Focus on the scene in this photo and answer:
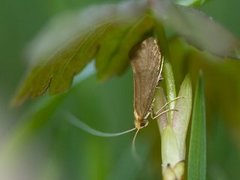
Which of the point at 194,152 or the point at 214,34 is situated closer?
the point at 214,34

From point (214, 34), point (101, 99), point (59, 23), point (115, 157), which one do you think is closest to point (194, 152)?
point (214, 34)

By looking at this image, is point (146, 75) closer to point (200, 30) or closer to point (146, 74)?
point (146, 74)

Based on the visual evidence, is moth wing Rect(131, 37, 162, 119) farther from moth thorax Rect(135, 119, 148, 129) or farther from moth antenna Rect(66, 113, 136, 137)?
moth antenna Rect(66, 113, 136, 137)

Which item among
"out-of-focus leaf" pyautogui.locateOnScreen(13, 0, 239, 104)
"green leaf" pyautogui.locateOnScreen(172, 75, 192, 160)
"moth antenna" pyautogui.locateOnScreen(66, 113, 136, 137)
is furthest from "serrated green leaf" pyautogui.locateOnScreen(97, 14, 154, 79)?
"moth antenna" pyautogui.locateOnScreen(66, 113, 136, 137)

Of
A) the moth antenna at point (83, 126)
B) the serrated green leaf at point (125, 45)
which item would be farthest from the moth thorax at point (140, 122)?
the moth antenna at point (83, 126)

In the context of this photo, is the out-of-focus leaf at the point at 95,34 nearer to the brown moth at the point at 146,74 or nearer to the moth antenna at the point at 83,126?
the brown moth at the point at 146,74

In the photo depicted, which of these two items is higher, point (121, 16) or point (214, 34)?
point (121, 16)

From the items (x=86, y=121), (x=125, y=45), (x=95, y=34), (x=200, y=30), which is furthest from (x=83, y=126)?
(x=200, y=30)

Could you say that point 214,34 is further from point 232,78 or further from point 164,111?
point 232,78
